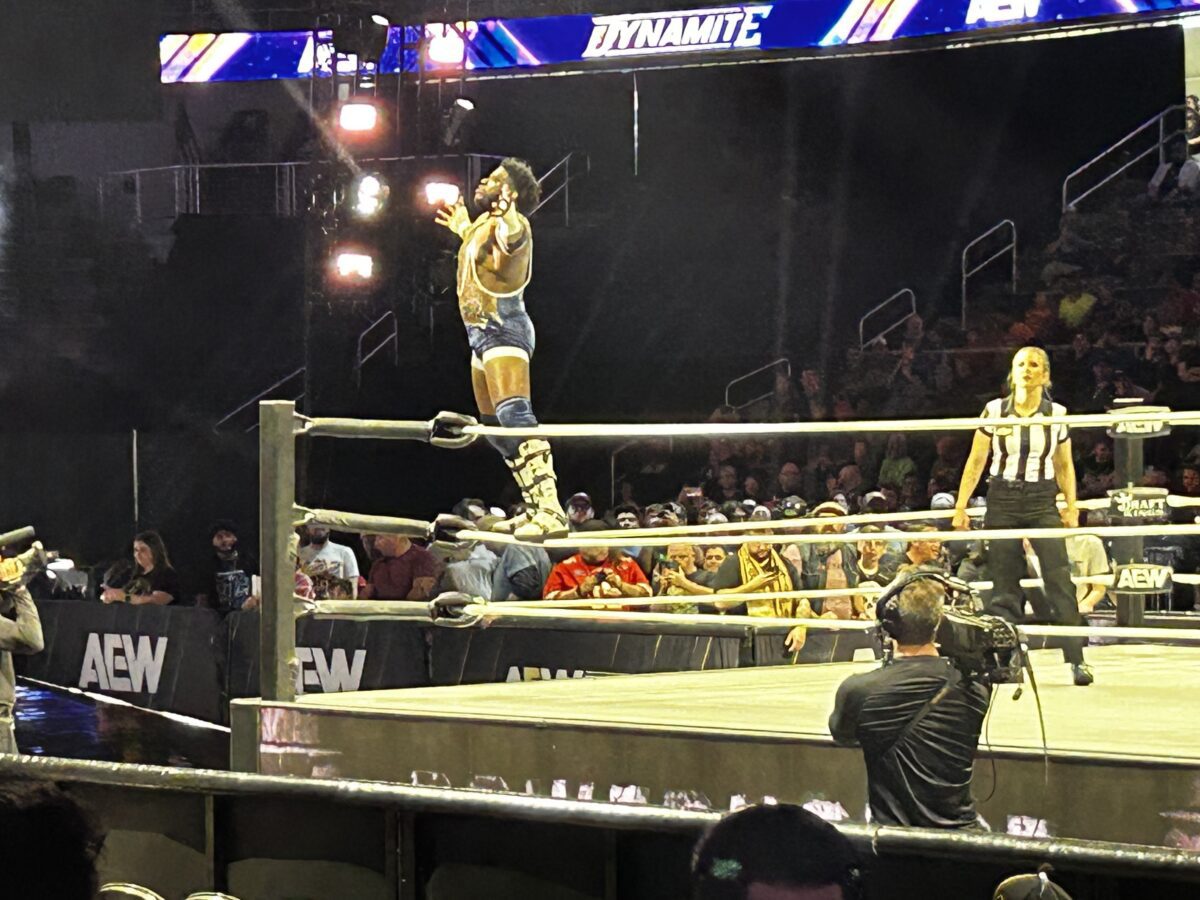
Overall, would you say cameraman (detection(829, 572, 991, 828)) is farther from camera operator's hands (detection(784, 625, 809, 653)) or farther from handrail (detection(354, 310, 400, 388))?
handrail (detection(354, 310, 400, 388))

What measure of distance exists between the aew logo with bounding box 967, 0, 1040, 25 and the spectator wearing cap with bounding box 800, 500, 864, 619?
6.13 meters

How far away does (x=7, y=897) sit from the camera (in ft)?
7.29

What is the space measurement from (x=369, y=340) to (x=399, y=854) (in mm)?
13058

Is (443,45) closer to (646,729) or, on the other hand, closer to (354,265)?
(354,265)

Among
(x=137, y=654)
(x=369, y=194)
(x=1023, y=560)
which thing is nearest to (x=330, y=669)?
(x=137, y=654)

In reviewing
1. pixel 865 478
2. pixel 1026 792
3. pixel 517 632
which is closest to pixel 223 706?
pixel 517 632

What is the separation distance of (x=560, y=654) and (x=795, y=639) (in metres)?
1.21

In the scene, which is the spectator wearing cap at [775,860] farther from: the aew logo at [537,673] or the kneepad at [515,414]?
the aew logo at [537,673]

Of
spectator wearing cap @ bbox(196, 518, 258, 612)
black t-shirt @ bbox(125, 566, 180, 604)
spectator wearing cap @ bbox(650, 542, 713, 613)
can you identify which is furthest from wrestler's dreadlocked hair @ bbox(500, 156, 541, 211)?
black t-shirt @ bbox(125, 566, 180, 604)

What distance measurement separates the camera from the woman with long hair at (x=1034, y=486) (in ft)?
17.6

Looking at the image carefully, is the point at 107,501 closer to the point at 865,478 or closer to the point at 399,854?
the point at 865,478

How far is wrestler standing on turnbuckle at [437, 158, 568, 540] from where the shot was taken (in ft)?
17.3

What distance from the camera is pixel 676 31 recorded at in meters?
14.4

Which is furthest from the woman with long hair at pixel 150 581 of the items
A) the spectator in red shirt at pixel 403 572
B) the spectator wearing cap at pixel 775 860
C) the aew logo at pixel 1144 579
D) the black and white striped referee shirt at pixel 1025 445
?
the spectator wearing cap at pixel 775 860
